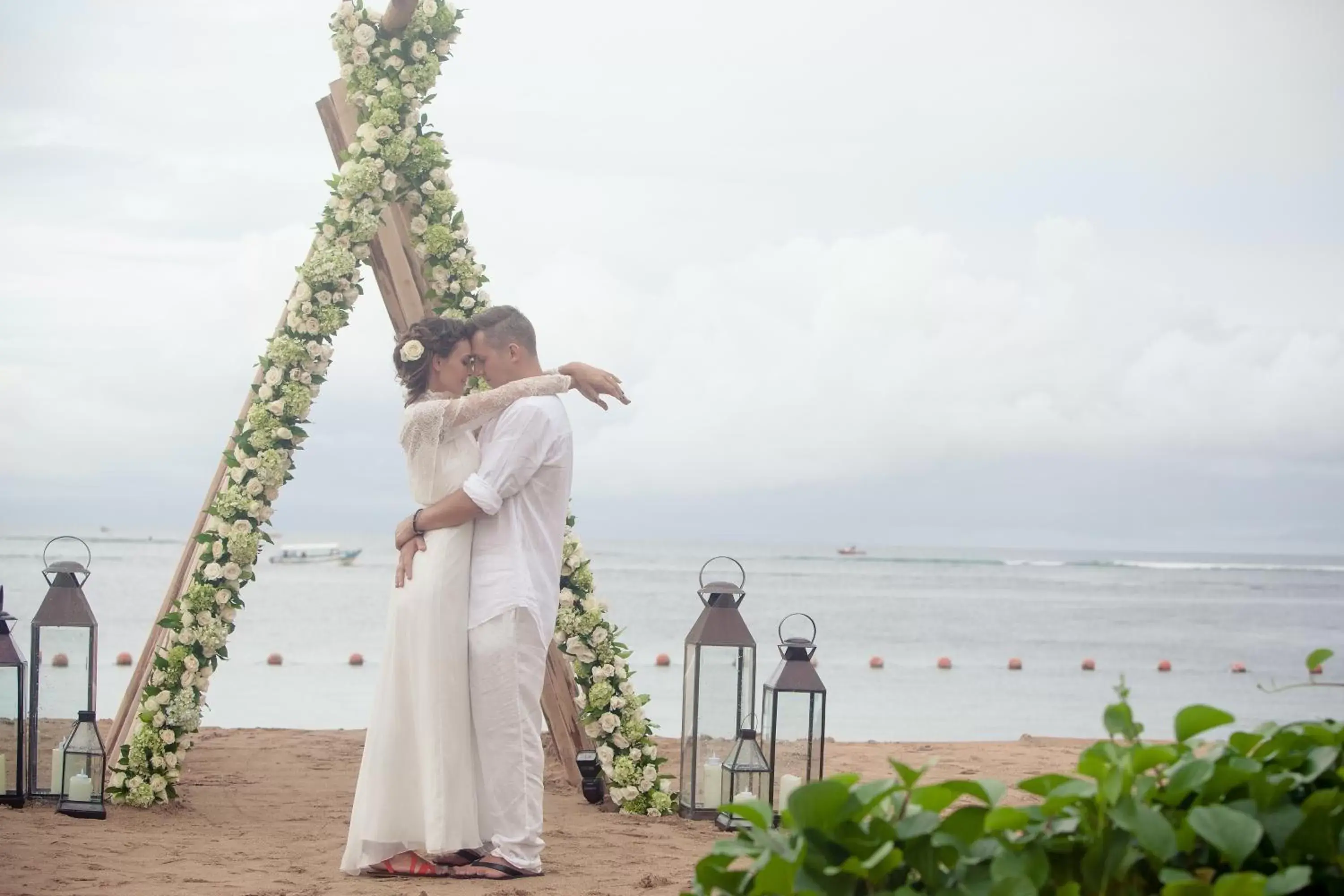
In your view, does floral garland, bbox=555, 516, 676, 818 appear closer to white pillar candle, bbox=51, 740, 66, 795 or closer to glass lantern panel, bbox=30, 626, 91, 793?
glass lantern panel, bbox=30, 626, 91, 793

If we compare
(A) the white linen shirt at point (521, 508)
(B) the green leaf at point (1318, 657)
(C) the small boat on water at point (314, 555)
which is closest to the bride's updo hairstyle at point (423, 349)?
(A) the white linen shirt at point (521, 508)

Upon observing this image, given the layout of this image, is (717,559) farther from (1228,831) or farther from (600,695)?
(1228,831)

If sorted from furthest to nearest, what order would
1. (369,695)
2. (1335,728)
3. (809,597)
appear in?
(809,597)
(369,695)
(1335,728)

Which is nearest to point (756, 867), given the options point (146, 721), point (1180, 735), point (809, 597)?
point (1180, 735)

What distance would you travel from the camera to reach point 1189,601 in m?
35.4

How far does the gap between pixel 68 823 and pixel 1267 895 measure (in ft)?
18.1

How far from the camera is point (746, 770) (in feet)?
20.8

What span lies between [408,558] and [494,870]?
46.4 inches

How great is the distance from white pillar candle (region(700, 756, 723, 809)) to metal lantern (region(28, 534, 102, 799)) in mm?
2847

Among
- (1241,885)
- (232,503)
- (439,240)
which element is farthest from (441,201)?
(1241,885)

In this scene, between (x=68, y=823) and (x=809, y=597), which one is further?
(x=809, y=597)

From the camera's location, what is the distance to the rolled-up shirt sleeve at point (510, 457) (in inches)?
199

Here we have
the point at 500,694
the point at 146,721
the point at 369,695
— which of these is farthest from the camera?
the point at 369,695

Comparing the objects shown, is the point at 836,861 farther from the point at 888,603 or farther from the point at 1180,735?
the point at 888,603
